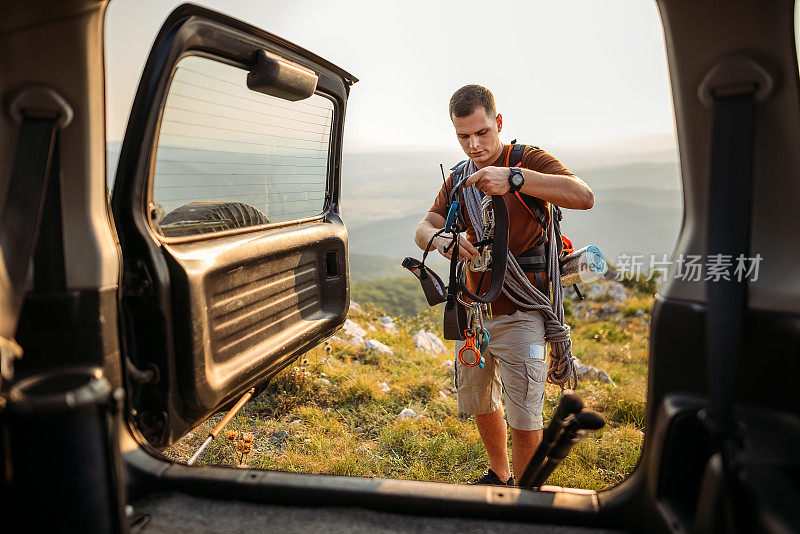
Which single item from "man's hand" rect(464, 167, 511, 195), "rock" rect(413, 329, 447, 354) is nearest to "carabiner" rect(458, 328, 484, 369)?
"man's hand" rect(464, 167, 511, 195)

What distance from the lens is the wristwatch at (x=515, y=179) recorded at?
234cm

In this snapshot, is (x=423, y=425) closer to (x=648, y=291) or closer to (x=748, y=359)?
(x=748, y=359)

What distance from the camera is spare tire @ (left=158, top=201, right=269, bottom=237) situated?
197 cm

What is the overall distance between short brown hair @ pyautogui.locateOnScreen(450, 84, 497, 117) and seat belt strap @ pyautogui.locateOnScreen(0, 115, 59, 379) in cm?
173

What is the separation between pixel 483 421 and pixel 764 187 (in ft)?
6.12

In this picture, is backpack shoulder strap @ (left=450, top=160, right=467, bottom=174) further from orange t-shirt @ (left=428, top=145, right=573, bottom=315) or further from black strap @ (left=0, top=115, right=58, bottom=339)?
black strap @ (left=0, top=115, right=58, bottom=339)

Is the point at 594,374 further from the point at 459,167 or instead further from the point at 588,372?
the point at 459,167

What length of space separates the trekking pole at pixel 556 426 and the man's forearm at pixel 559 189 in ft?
3.46

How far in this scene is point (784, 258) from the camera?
49.3 inches

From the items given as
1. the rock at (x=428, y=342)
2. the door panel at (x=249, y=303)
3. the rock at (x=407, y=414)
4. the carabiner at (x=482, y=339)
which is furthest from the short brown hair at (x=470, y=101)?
the rock at (x=428, y=342)

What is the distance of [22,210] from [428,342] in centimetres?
513

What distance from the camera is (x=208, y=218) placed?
85.5 inches

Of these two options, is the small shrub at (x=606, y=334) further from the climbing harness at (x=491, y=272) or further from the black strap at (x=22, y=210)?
the black strap at (x=22, y=210)

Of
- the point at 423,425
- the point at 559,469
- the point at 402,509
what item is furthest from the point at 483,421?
the point at 402,509
